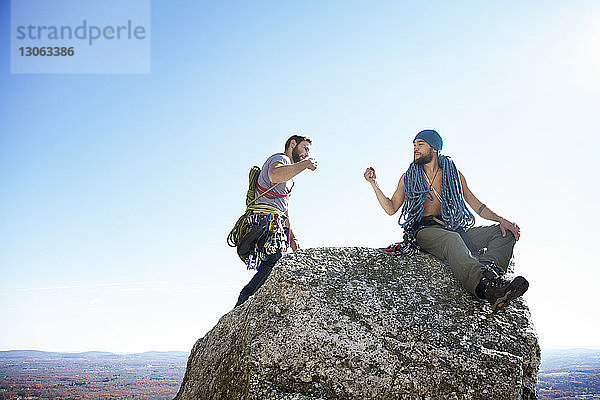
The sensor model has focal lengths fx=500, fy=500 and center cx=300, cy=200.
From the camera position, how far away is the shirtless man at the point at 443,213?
5.90 m

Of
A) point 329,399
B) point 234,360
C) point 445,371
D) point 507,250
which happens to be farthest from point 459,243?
point 234,360

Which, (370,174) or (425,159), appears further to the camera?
(370,174)

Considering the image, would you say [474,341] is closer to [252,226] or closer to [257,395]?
[257,395]

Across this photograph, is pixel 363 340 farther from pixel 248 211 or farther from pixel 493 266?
pixel 248 211

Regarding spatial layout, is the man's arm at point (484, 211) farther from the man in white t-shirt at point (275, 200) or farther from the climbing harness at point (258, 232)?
the climbing harness at point (258, 232)

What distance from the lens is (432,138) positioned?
6.51m

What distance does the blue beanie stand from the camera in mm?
6492

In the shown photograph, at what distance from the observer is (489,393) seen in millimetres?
4555

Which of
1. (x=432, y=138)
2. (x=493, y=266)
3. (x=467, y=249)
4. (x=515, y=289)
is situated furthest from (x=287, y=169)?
(x=515, y=289)

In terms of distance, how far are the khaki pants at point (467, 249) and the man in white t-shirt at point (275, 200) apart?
1785mm

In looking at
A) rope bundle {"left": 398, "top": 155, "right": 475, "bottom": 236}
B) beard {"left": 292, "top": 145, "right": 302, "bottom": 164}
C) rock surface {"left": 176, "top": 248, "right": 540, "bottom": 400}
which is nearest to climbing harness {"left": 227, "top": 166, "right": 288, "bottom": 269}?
beard {"left": 292, "top": 145, "right": 302, "bottom": 164}

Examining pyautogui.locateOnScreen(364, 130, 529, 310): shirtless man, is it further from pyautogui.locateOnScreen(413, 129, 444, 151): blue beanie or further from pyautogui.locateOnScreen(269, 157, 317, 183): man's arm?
pyautogui.locateOnScreen(269, 157, 317, 183): man's arm

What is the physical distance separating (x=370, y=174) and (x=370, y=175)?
1 centimetres

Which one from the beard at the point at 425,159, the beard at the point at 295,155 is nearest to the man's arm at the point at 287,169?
the beard at the point at 295,155
